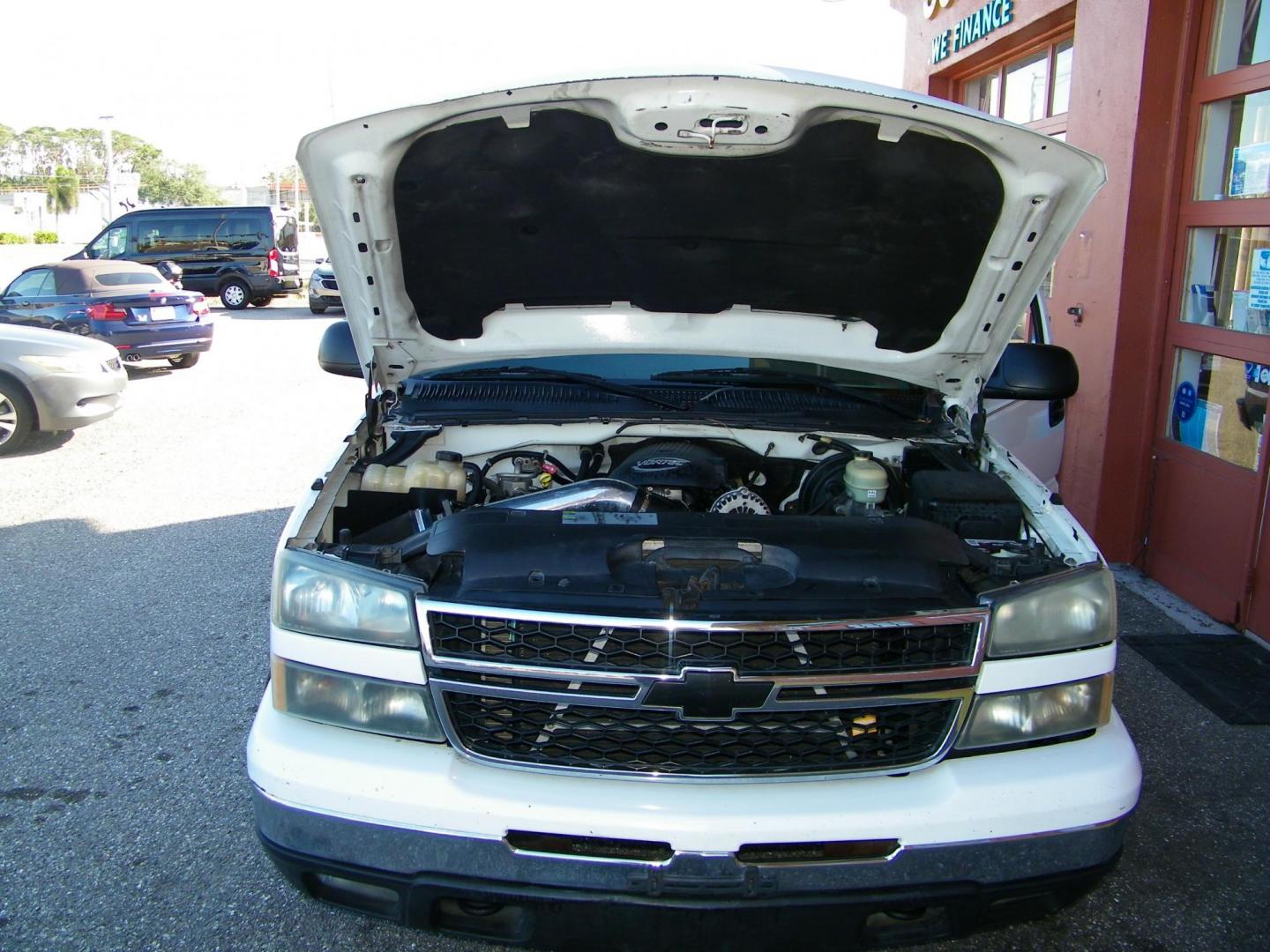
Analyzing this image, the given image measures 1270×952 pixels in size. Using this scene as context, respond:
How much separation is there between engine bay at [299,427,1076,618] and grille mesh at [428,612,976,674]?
0.05 metres

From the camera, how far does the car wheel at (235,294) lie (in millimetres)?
21141

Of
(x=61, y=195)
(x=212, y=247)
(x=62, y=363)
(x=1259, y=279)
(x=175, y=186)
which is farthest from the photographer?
(x=175, y=186)

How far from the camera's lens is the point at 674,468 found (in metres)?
3.12

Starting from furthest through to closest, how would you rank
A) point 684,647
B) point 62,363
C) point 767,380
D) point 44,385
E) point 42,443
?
point 42,443 → point 62,363 → point 44,385 → point 767,380 → point 684,647

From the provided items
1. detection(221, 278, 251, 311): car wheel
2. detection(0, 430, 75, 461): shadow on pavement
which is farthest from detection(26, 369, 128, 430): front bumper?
detection(221, 278, 251, 311): car wheel

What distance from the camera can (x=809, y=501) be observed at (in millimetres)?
3260

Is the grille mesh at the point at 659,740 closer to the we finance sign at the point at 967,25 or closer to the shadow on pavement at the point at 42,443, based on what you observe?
the we finance sign at the point at 967,25

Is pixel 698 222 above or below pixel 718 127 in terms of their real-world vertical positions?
below

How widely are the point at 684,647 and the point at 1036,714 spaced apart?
2.61ft

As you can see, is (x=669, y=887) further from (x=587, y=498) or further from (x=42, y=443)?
(x=42, y=443)

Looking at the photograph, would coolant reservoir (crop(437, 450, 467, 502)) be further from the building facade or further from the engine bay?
the building facade

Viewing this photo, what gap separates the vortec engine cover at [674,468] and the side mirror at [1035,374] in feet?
3.29

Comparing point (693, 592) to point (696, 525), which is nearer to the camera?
point (693, 592)

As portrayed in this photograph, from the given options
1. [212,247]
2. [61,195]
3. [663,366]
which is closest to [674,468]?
[663,366]
